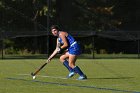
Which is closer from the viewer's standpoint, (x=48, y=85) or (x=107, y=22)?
(x=48, y=85)

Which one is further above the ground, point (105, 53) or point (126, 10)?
point (126, 10)

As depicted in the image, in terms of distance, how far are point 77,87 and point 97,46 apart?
96.5 ft

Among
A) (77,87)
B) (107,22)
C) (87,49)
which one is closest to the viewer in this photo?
(77,87)

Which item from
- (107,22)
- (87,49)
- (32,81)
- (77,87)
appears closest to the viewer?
(77,87)

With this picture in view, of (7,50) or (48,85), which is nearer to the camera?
(48,85)

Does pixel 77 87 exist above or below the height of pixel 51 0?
below

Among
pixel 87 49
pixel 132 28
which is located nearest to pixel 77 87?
pixel 87 49

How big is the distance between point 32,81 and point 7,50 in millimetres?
27640

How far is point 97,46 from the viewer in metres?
43.8

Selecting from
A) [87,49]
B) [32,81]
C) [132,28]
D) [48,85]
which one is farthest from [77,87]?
[132,28]

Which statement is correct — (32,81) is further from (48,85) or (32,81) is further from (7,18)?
(7,18)

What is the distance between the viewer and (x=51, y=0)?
4341cm

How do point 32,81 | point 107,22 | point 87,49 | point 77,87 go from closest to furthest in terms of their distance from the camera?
point 77,87 < point 32,81 < point 87,49 < point 107,22

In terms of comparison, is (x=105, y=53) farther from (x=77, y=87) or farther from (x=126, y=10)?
(x=77, y=87)
